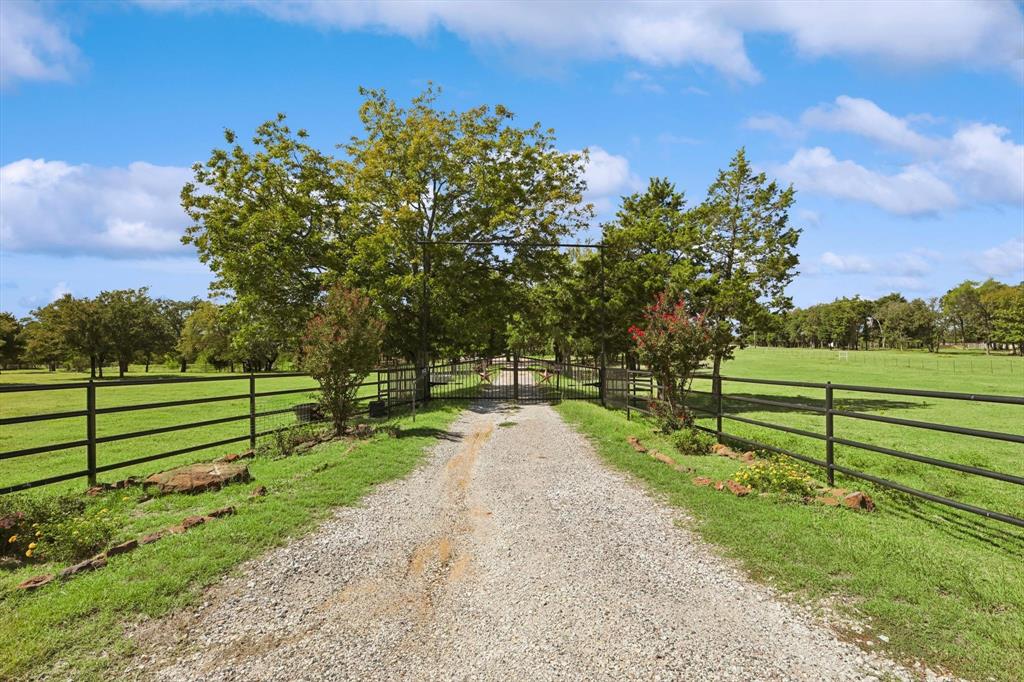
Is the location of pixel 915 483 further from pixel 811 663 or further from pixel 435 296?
pixel 435 296

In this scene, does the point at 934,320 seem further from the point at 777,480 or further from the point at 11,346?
the point at 11,346

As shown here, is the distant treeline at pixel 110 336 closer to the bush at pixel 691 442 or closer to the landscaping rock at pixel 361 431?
the landscaping rock at pixel 361 431

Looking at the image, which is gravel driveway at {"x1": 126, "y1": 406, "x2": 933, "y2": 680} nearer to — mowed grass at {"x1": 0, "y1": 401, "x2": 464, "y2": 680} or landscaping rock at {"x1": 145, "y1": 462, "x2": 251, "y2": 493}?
mowed grass at {"x1": 0, "y1": 401, "x2": 464, "y2": 680}

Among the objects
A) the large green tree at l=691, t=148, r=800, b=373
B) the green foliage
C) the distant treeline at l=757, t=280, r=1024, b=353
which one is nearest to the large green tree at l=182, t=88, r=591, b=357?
the large green tree at l=691, t=148, r=800, b=373

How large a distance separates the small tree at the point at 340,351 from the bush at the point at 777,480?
8545mm

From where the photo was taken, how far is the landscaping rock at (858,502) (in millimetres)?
6055

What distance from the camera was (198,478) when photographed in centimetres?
734

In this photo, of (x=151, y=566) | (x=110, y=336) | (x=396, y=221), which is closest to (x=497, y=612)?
(x=151, y=566)

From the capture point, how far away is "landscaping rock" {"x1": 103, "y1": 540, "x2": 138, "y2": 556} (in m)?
4.74

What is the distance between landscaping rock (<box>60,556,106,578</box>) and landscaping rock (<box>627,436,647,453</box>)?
8035mm

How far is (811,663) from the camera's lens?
3232 mm

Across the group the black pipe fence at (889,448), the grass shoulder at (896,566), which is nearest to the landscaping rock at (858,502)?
the grass shoulder at (896,566)

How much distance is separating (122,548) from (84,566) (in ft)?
1.19

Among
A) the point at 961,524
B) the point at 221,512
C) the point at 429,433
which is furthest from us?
the point at 429,433
